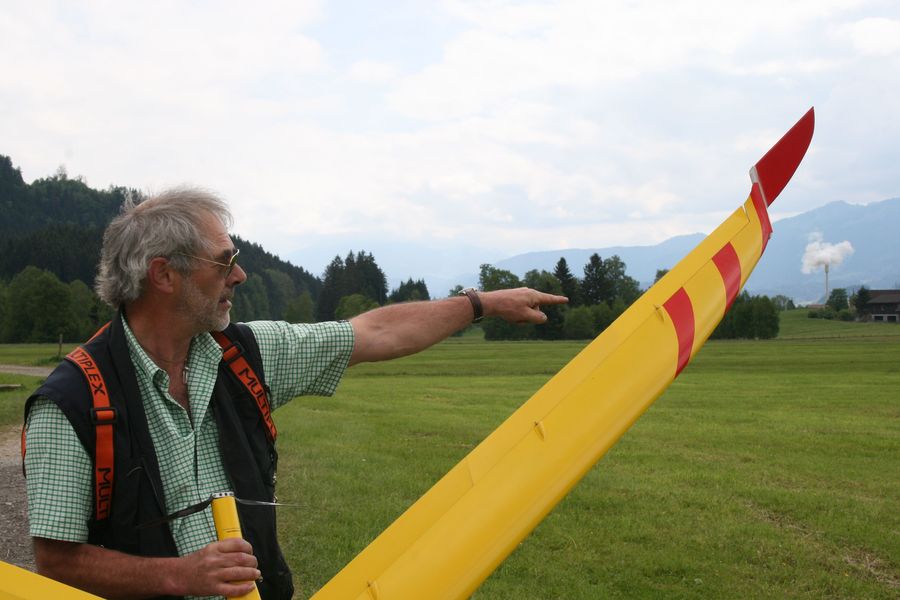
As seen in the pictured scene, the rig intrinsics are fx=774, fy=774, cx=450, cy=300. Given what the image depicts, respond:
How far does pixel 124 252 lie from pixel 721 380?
2272cm

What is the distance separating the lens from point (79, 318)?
7712 centimetres

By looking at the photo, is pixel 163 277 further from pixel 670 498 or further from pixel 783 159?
pixel 670 498

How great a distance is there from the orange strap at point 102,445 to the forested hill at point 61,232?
4781cm

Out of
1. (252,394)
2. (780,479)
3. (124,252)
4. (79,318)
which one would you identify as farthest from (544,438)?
(79,318)

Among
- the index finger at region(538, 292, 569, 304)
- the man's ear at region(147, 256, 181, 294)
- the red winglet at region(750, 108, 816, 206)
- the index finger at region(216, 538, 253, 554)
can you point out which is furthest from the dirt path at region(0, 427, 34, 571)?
the red winglet at region(750, 108, 816, 206)

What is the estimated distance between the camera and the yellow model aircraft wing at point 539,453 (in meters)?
1.79

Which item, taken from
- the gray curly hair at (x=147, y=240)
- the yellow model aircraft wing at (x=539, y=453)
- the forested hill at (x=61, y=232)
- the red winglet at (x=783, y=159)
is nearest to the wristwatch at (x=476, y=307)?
the yellow model aircraft wing at (x=539, y=453)

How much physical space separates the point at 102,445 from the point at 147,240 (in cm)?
65

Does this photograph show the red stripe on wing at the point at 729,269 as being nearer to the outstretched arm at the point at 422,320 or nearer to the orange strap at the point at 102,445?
the outstretched arm at the point at 422,320

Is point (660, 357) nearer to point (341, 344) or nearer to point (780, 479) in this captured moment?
point (341, 344)

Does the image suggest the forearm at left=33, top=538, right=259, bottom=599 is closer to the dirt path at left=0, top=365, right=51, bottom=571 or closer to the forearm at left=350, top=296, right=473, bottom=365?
the forearm at left=350, top=296, right=473, bottom=365

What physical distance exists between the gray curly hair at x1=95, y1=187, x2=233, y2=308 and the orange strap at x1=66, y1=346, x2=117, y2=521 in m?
0.38

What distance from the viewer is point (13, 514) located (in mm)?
7754

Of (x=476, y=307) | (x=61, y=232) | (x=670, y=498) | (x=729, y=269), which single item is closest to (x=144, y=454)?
(x=476, y=307)
